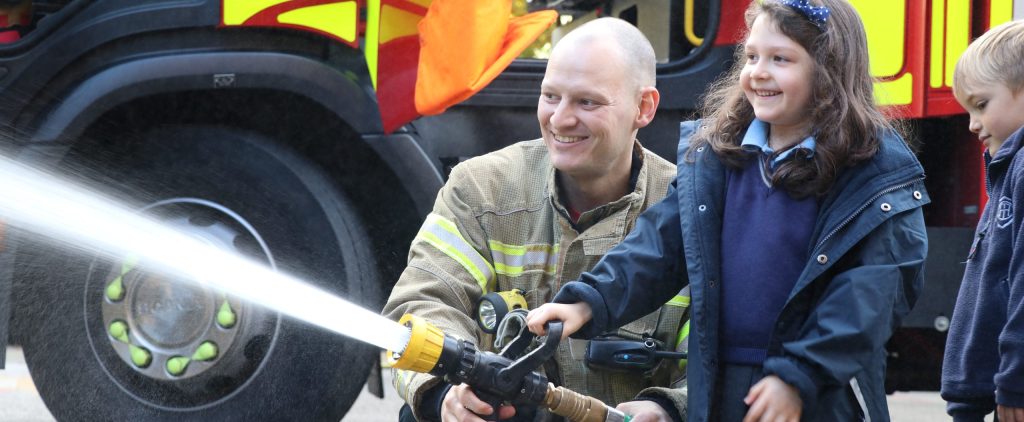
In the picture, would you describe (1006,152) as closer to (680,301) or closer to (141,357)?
(680,301)

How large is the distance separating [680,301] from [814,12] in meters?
0.78

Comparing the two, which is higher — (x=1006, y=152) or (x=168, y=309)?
(x=1006, y=152)

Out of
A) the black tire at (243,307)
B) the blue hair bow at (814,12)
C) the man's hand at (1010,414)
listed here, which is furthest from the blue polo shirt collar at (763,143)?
the black tire at (243,307)

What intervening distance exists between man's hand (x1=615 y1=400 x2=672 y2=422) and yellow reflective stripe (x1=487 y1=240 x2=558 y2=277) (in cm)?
42

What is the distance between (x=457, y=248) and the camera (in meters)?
3.02

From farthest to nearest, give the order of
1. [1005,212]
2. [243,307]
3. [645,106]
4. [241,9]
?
[243,307], [241,9], [645,106], [1005,212]

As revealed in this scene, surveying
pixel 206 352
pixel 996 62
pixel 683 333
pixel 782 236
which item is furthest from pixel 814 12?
pixel 206 352

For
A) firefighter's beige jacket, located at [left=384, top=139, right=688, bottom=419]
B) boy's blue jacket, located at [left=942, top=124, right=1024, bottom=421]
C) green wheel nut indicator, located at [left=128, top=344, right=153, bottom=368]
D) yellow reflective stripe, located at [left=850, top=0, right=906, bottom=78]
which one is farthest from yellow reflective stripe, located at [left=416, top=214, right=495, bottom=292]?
yellow reflective stripe, located at [left=850, top=0, right=906, bottom=78]

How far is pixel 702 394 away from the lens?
8.46ft

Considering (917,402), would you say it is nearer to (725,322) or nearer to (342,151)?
(342,151)

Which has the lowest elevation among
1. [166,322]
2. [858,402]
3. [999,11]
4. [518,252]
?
[166,322]

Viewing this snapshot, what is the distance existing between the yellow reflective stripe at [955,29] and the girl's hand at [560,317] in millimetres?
2127

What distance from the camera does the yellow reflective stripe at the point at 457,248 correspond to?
9.89 ft

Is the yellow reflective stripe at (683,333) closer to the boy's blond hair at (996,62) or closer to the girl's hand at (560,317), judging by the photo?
the girl's hand at (560,317)
